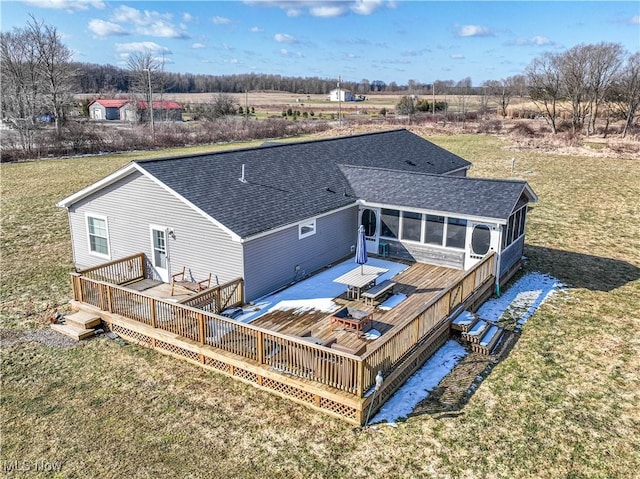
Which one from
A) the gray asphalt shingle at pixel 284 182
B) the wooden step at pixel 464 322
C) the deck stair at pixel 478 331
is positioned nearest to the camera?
the deck stair at pixel 478 331

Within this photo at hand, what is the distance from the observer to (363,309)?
40.9 feet

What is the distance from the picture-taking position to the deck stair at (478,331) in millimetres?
11336

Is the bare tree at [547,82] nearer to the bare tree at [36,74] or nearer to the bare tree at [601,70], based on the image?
the bare tree at [601,70]

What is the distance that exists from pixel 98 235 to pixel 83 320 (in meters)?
4.10

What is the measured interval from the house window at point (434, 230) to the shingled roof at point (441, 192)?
56 cm

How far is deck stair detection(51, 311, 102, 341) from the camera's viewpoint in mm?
11898

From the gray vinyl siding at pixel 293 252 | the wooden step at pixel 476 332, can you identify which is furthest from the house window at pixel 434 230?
the wooden step at pixel 476 332

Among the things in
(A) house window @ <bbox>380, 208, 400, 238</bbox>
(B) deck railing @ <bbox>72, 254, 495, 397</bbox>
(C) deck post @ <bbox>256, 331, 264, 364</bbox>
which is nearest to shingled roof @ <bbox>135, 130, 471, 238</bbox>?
(A) house window @ <bbox>380, 208, 400, 238</bbox>

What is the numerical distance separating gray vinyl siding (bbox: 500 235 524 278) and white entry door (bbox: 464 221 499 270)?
0.50 metres

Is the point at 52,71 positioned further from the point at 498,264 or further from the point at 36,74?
the point at 498,264

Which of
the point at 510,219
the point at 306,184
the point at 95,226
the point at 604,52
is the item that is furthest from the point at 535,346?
the point at 604,52

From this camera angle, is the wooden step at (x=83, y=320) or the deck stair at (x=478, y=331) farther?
the wooden step at (x=83, y=320)

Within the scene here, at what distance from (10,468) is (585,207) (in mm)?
25538

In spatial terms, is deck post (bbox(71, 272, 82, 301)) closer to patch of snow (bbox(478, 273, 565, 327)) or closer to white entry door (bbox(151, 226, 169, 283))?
white entry door (bbox(151, 226, 169, 283))
